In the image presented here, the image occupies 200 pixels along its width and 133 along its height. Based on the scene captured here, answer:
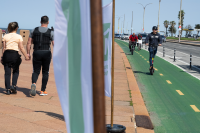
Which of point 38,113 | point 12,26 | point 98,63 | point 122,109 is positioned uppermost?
point 12,26

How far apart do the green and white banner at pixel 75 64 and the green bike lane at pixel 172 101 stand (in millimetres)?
2856

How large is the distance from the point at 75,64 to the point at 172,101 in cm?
523

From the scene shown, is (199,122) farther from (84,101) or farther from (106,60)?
(84,101)

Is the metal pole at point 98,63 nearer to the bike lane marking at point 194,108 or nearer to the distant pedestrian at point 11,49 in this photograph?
the bike lane marking at point 194,108

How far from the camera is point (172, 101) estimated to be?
702cm

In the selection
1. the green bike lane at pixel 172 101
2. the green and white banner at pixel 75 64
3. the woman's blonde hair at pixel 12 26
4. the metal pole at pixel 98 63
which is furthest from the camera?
the woman's blonde hair at pixel 12 26

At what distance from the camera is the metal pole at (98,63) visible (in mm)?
1585

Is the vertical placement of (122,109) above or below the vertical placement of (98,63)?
below

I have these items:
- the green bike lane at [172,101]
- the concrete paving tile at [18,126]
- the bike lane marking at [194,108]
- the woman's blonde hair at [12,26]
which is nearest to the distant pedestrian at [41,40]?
the woman's blonde hair at [12,26]

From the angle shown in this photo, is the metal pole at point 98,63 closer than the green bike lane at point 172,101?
Yes

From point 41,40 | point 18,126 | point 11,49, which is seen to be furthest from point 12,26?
point 18,126

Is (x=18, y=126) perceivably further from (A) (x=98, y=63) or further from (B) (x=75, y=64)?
(A) (x=98, y=63)

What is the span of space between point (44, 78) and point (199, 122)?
3453 millimetres

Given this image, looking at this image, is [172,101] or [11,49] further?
[172,101]
